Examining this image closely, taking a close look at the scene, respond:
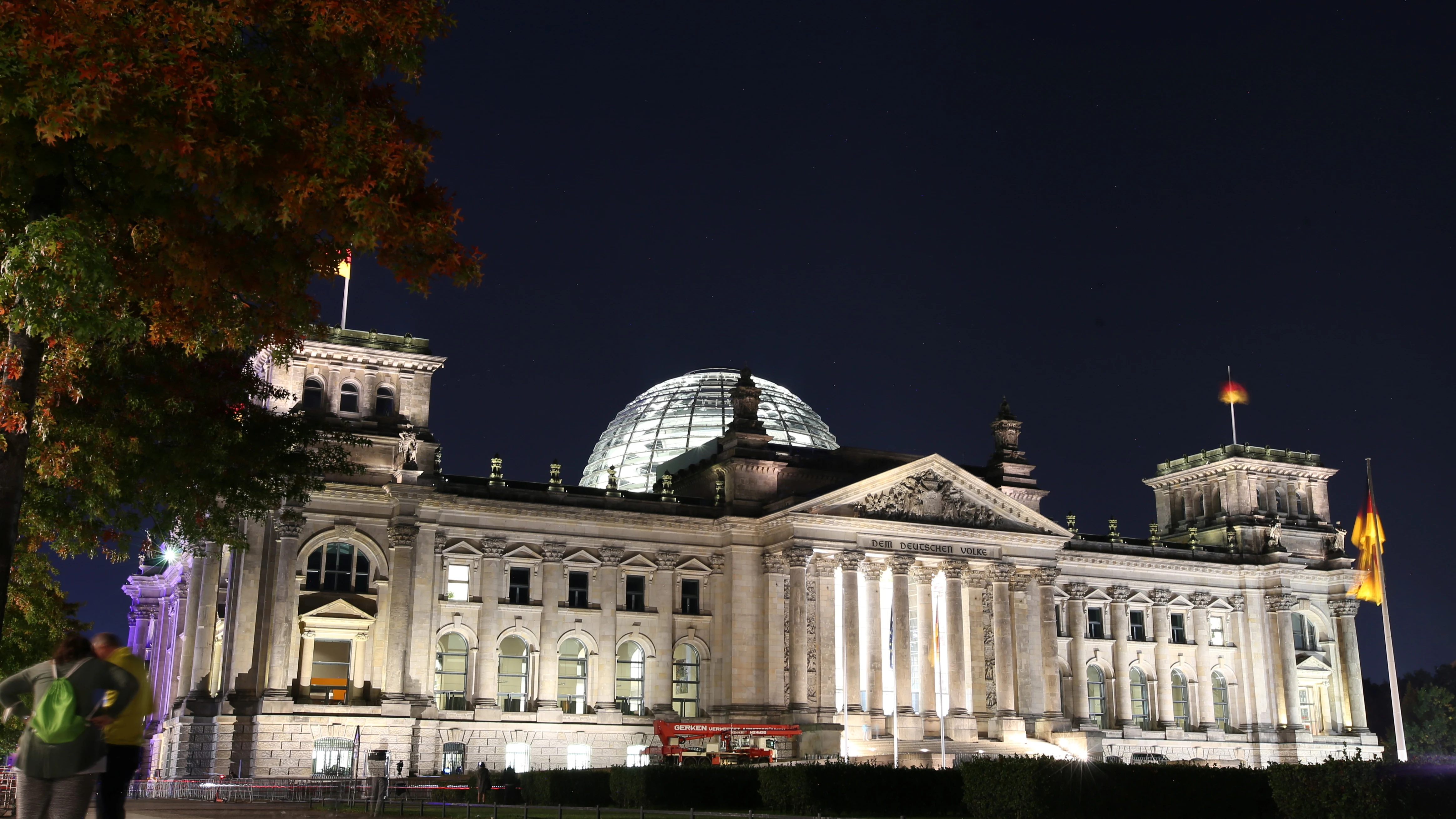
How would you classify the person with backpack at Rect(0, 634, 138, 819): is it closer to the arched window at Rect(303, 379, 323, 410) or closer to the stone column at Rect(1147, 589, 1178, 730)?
the arched window at Rect(303, 379, 323, 410)

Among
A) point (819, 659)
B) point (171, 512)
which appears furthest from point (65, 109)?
point (819, 659)

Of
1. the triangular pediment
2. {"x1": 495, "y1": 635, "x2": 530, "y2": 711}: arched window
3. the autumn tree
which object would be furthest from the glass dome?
the autumn tree

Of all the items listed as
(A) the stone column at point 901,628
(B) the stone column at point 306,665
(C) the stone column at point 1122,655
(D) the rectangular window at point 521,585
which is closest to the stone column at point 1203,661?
(C) the stone column at point 1122,655

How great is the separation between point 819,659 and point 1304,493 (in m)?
44.2

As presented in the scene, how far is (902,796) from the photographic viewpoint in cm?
4241

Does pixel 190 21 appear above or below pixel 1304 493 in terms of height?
below

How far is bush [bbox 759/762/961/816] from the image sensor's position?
41.3m

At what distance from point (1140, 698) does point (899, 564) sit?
24342mm

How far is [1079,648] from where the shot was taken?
84.5 m

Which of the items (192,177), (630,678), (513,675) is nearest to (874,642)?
(630,678)

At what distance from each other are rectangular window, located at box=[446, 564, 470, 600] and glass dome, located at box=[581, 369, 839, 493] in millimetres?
22800

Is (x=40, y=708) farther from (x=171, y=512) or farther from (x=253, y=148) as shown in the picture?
(x=171, y=512)

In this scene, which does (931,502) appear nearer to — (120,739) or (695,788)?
(695,788)

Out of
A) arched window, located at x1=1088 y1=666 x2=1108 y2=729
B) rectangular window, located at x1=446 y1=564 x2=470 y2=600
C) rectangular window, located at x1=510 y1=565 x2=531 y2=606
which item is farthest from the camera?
arched window, located at x1=1088 y1=666 x2=1108 y2=729
